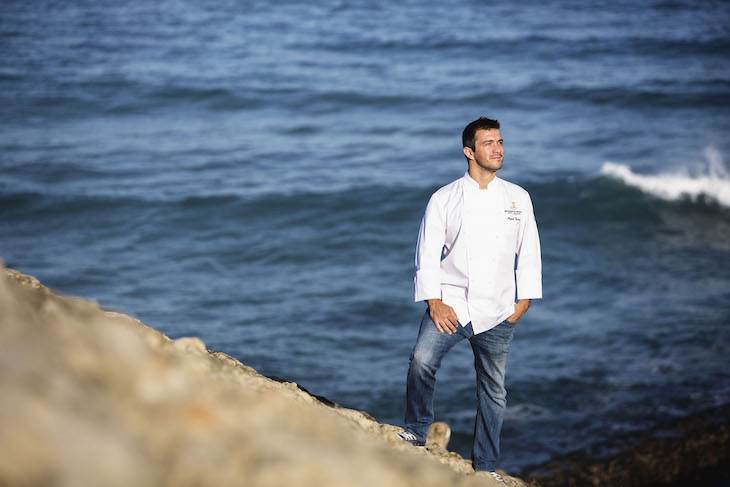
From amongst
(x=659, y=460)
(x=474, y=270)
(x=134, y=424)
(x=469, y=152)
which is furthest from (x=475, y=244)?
(x=659, y=460)

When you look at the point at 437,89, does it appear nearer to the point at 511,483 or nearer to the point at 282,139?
the point at 282,139

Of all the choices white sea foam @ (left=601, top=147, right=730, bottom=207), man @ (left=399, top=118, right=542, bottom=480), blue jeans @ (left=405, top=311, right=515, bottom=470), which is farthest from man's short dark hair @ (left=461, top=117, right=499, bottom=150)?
white sea foam @ (left=601, top=147, right=730, bottom=207)

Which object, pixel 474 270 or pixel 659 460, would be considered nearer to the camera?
pixel 474 270

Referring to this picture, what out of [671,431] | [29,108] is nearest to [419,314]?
[671,431]

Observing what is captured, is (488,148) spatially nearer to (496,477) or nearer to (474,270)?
(474,270)

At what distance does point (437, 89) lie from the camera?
26.7 metres

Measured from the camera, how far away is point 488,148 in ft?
12.5

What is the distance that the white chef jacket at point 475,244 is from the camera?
12.7 ft

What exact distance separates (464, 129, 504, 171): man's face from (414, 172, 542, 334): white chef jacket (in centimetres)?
14

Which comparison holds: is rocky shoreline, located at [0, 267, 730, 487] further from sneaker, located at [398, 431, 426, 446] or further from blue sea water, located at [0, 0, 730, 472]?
blue sea water, located at [0, 0, 730, 472]

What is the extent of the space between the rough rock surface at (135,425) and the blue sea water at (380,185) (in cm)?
621

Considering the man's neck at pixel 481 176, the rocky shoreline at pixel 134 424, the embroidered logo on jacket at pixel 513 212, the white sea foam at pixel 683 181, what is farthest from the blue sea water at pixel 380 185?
the rocky shoreline at pixel 134 424

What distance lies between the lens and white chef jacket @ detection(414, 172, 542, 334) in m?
3.87

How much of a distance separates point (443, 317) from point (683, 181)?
16.4 meters
